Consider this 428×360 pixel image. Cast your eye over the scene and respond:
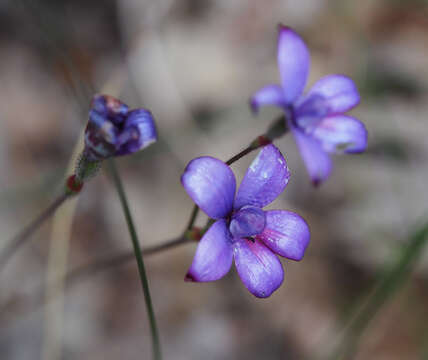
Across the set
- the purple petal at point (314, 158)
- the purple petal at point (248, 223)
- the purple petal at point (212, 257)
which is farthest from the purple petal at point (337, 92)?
the purple petal at point (212, 257)

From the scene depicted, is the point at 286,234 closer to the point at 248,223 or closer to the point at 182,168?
the point at 248,223

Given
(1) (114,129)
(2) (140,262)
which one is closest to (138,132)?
(1) (114,129)

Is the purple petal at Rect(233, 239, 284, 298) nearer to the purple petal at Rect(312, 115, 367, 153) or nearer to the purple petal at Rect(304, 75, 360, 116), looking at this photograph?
the purple petal at Rect(312, 115, 367, 153)

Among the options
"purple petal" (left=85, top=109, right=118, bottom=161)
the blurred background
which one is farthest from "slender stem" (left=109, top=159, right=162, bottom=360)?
the blurred background

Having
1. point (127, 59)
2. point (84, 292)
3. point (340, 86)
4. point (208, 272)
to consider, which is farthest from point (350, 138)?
point (127, 59)

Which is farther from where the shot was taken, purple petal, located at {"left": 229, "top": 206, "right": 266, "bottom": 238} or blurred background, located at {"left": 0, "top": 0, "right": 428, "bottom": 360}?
blurred background, located at {"left": 0, "top": 0, "right": 428, "bottom": 360}

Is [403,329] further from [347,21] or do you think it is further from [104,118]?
[104,118]

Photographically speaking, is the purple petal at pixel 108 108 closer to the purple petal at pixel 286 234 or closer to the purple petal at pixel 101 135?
the purple petal at pixel 101 135
